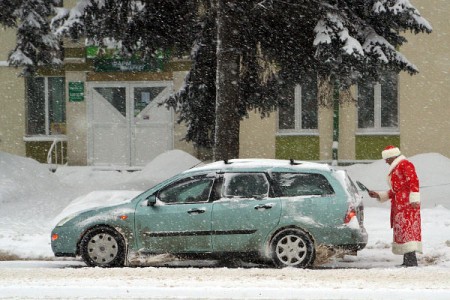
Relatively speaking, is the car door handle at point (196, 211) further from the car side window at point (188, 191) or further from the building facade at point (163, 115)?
the building facade at point (163, 115)

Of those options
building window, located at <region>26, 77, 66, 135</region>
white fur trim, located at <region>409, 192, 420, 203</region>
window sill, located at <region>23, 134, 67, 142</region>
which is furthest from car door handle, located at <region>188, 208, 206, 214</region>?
building window, located at <region>26, 77, 66, 135</region>

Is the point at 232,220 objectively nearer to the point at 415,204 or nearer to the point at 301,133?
the point at 415,204

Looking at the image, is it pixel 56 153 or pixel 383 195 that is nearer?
pixel 383 195

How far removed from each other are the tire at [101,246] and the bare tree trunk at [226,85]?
526 cm

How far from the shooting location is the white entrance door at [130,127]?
25625 millimetres

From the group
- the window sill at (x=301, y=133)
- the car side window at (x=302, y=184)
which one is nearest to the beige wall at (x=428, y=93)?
the window sill at (x=301, y=133)

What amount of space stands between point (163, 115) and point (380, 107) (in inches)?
251

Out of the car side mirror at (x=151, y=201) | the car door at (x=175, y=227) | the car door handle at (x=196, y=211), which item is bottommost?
the car door at (x=175, y=227)

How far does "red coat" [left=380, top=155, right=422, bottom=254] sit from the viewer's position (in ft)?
35.8

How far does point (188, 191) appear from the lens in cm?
1123

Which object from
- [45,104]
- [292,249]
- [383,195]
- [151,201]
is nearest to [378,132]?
[45,104]

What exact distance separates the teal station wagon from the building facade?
13.0m

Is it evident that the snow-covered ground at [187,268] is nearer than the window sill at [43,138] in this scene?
Yes

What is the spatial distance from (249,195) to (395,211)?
1882mm
